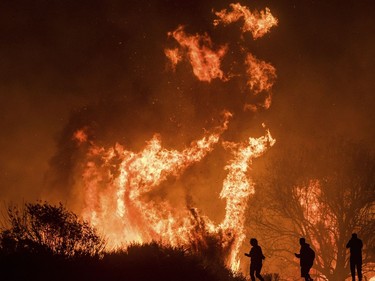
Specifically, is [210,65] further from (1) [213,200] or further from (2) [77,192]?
(1) [213,200]

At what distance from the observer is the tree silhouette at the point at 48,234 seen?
756 inches

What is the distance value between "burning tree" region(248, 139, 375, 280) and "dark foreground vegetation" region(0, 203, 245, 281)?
623 inches

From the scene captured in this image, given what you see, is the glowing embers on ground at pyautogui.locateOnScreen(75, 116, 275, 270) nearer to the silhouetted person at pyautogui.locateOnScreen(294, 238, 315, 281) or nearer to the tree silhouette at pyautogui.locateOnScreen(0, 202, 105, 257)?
the tree silhouette at pyautogui.locateOnScreen(0, 202, 105, 257)

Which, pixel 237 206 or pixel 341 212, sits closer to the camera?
pixel 237 206

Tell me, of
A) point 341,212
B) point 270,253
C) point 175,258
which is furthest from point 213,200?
point 175,258

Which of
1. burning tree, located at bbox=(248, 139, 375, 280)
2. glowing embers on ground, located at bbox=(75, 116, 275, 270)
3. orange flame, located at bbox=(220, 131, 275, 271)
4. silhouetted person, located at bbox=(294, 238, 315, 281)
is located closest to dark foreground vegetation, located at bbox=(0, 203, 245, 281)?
silhouetted person, located at bbox=(294, 238, 315, 281)

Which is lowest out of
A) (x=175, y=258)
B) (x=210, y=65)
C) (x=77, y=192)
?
(x=175, y=258)

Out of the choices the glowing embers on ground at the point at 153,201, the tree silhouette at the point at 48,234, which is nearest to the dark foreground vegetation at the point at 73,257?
the tree silhouette at the point at 48,234

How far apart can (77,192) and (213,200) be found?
14.5 metres

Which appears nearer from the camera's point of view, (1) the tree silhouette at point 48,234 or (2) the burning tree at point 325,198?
(1) the tree silhouette at point 48,234

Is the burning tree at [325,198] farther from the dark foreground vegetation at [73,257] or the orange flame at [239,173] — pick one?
the dark foreground vegetation at [73,257]

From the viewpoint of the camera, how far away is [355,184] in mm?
35594

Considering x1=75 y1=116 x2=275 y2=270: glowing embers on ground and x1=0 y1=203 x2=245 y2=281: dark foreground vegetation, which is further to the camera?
x1=75 y1=116 x2=275 y2=270: glowing embers on ground

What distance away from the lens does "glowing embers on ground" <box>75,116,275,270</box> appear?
27500 millimetres
